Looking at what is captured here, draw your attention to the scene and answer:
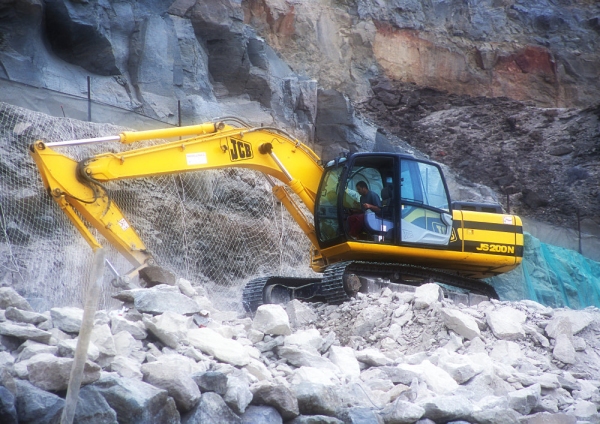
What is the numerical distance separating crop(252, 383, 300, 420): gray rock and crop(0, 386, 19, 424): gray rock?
145 cm

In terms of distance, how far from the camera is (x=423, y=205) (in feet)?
27.6

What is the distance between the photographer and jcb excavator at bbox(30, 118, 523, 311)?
7.40m

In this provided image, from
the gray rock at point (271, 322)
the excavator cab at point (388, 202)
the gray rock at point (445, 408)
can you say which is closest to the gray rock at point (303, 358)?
the gray rock at point (271, 322)

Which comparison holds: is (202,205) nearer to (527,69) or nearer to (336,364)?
(336,364)

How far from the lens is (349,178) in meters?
8.34

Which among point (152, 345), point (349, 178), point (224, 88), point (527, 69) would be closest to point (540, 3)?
point (527, 69)

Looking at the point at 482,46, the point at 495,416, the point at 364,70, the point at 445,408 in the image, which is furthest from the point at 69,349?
the point at 482,46

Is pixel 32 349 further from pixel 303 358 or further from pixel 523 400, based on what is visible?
pixel 523 400

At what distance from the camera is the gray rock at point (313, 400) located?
452 cm

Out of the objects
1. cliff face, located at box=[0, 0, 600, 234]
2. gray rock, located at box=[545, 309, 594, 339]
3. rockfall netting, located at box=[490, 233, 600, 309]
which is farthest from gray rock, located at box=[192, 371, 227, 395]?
rockfall netting, located at box=[490, 233, 600, 309]

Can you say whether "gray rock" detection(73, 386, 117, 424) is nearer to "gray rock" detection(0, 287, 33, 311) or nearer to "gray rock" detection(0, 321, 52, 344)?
"gray rock" detection(0, 321, 52, 344)

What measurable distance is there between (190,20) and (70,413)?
1296cm

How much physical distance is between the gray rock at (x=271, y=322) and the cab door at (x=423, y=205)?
113 inches

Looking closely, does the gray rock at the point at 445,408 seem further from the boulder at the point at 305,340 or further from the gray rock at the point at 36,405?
the gray rock at the point at 36,405
